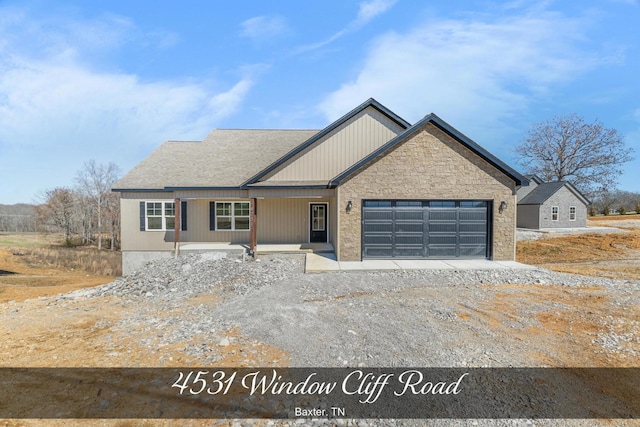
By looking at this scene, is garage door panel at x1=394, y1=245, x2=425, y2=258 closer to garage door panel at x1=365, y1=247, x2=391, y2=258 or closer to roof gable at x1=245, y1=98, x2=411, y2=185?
garage door panel at x1=365, y1=247, x2=391, y2=258

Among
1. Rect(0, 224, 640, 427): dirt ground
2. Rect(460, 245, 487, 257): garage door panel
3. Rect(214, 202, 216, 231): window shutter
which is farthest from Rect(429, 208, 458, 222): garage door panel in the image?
Rect(214, 202, 216, 231): window shutter

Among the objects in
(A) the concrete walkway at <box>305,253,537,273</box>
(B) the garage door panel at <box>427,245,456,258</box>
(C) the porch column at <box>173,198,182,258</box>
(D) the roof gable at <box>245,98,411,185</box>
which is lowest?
(A) the concrete walkway at <box>305,253,537,273</box>

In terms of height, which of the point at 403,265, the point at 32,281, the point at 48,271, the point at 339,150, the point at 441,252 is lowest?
the point at 48,271

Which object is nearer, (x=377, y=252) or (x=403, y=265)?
(x=403, y=265)

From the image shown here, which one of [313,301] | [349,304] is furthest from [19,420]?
[349,304]

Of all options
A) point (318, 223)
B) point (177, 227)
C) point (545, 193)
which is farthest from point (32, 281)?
point (545, 193)

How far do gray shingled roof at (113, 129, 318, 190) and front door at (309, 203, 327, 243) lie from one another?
3.31 m

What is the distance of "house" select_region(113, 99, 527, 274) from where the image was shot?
11242mm

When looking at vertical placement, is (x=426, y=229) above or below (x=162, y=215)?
below

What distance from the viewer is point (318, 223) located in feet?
48.0

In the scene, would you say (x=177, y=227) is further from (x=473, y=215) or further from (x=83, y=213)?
(x=83, y=213)

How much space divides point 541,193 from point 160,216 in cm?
3116

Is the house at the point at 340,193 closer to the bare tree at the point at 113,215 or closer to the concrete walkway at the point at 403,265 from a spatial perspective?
the concrete walkway at the point at 403,265

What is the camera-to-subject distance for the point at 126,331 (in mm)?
6180
